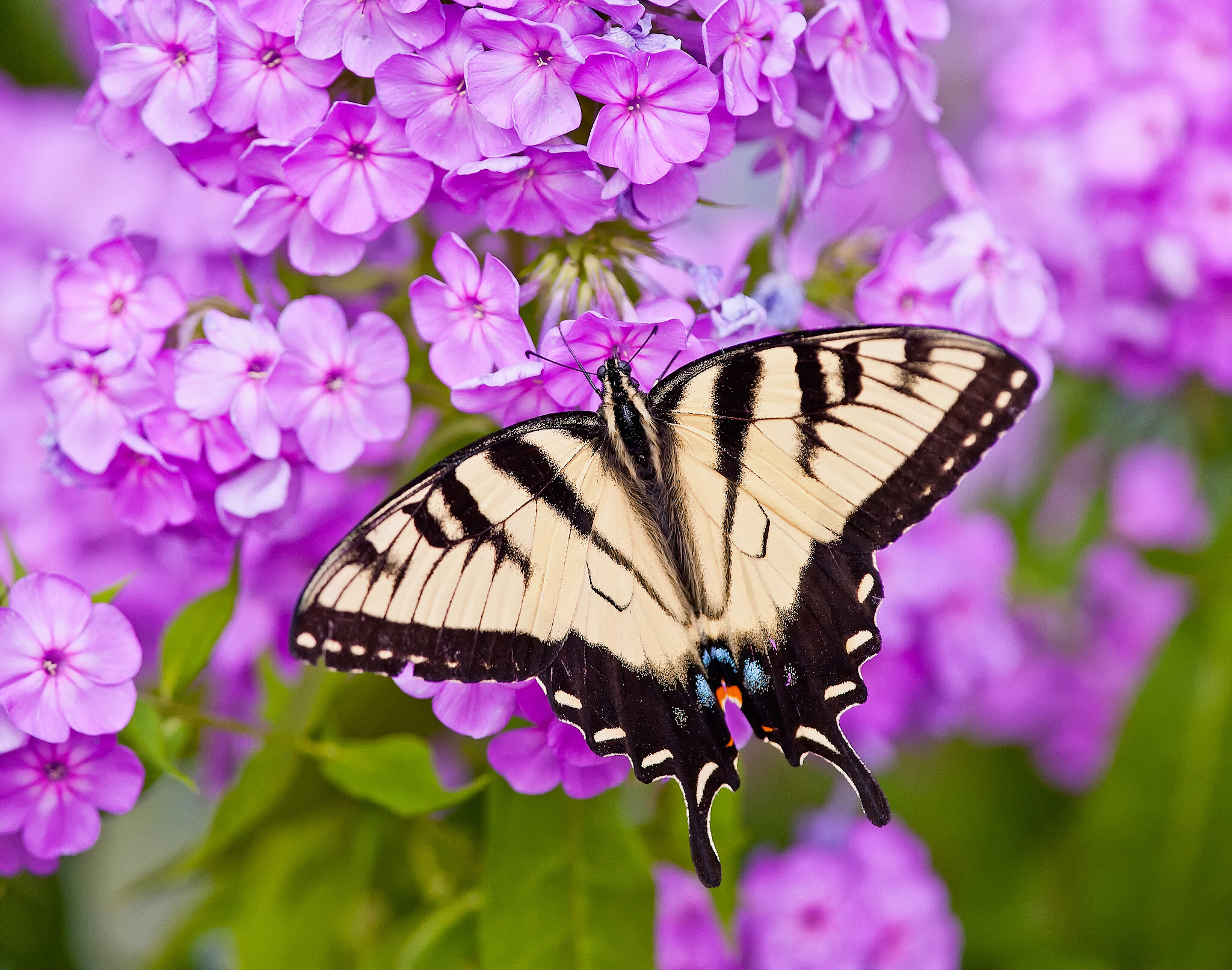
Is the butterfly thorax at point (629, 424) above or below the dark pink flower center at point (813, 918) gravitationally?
above

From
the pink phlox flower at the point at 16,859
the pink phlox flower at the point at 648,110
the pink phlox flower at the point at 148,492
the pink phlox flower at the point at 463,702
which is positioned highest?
the pink phlox flower at the point at 648,110

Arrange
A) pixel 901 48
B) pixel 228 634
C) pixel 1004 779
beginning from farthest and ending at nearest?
pixel 1004 779
pixel 228 634
pixel 901 48

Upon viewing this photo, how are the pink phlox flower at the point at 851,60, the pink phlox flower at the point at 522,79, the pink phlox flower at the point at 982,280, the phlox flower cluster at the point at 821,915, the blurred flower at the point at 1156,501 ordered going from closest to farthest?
the pink phlox flower at the point at 522,79
the pink phlox flower at the point at 851,60
the pink phlox flower at the point at 982,280
the phlox flower cluster at the point at 821,915
the blurred flower at the point at 1156,501

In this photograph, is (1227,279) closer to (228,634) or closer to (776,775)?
(776,775)

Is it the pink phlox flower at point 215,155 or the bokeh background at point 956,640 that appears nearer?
the pink phlox flower at point 215,155

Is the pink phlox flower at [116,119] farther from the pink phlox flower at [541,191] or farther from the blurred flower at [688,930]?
the blurred flower at [688,930]

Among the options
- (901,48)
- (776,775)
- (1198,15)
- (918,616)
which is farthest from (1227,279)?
(776,775)

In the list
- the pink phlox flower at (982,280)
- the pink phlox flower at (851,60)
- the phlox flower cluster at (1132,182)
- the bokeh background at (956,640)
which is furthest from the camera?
the phlox flower cluster at (1132,182)

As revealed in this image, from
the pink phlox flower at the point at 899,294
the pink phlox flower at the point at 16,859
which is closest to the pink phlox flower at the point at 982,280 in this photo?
the pink phlox flower at the point at 899,294

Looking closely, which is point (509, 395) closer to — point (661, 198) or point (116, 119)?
point (661, 198)
